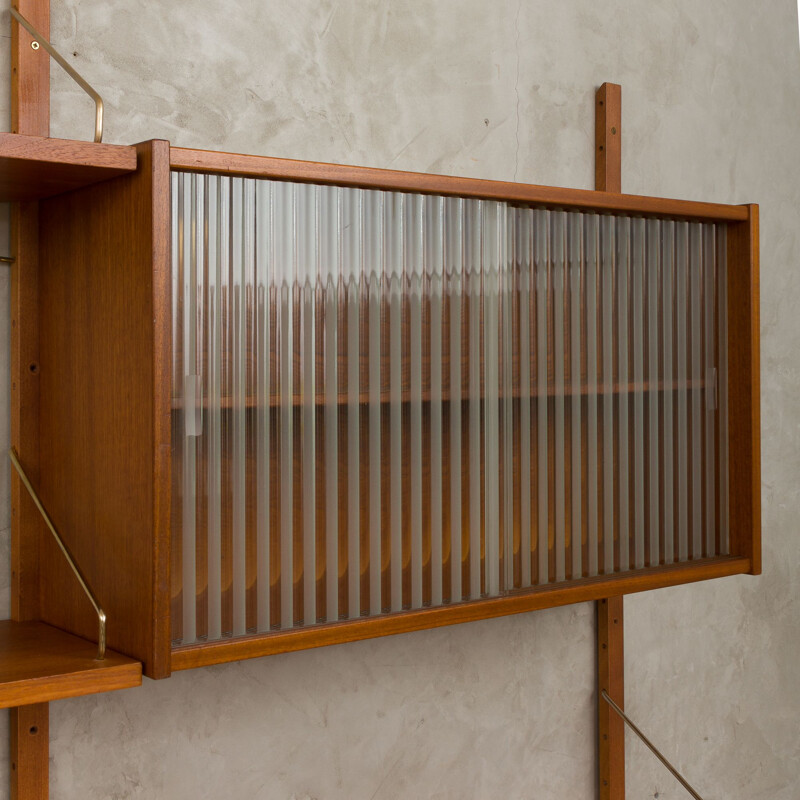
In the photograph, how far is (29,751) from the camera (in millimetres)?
1309

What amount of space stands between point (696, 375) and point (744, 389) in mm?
87

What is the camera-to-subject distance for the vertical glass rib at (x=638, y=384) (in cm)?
157

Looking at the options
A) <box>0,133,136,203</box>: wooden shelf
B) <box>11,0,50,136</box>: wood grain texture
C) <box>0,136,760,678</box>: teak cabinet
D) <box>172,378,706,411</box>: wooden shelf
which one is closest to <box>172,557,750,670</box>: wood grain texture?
<box>0,136,760,678</box>: teak cabinet

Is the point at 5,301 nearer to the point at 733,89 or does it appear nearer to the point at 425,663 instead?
the point at 425,663

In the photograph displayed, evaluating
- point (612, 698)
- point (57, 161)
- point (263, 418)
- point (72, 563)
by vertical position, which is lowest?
point (612, 698)

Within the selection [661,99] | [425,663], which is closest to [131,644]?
[425,663]

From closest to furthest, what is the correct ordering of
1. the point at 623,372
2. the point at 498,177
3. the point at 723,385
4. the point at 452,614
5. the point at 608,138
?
the point at 452,614 < the point at 623,372 < the point at 723,385 < the point at 498,177 < the point at 608,138

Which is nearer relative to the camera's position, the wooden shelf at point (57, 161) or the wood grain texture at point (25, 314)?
the wooden shelf at point (57, 161)

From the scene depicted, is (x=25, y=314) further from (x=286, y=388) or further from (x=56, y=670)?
(x=56, y=670)

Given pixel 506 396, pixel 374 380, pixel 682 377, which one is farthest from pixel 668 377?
pixel 374 380

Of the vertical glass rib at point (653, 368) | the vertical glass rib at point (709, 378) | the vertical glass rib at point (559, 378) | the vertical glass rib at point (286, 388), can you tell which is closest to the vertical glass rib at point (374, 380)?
the vertical glass rib at point (286, 388)

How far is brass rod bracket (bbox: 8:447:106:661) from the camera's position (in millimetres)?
1084

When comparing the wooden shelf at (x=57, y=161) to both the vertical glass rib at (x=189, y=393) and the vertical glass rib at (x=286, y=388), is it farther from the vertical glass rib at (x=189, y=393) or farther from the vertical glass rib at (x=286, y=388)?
the vertical glass rib at (x=286, y=388)

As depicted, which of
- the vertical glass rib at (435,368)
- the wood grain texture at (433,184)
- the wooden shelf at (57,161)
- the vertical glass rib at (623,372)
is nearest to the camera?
the wooden shelf at (57,161)
